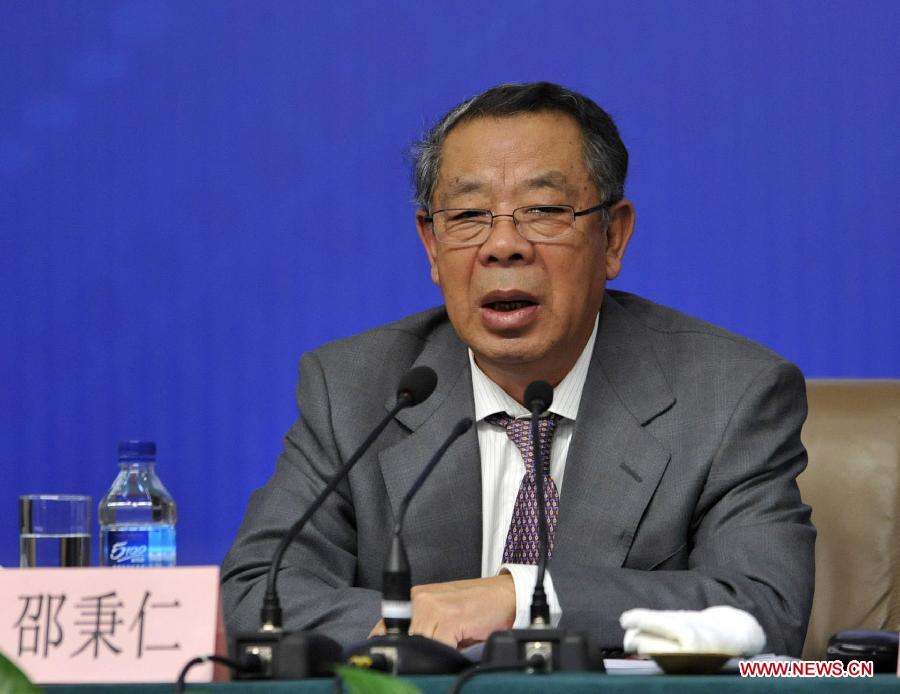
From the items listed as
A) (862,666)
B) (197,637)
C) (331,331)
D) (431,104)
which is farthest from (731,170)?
(197,637)

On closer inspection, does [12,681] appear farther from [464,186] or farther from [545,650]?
[464,186]

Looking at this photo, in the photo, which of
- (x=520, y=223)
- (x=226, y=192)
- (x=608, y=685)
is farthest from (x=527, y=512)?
(x=226, y=192)

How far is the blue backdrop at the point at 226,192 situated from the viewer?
3.07 m

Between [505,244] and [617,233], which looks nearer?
[505,244]

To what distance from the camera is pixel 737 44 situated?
10.0 ft

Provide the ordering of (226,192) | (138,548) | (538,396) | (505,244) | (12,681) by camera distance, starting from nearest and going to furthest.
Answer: (12,681) → (538,396) → (505,244) → (138,548) → (226,192)

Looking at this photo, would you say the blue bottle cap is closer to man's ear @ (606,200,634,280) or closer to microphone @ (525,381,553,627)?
man's ear @ (606,200,634,280)

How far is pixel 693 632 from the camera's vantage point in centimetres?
133

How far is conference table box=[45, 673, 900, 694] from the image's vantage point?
1.11 meters

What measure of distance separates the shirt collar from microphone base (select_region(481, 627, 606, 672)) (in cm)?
106

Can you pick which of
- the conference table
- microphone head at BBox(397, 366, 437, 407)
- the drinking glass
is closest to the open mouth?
microphone head at BBox(397, 366, 437, 407)

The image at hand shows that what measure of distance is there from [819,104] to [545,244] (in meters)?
1.09

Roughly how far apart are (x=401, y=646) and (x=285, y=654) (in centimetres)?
11

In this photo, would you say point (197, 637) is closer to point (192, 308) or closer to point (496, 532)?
point (496, 532)
